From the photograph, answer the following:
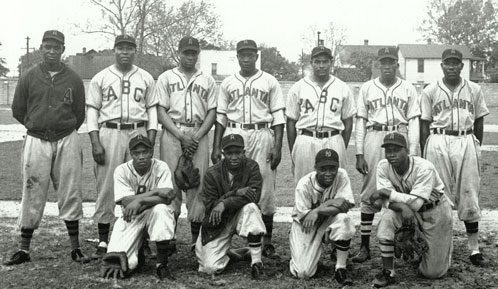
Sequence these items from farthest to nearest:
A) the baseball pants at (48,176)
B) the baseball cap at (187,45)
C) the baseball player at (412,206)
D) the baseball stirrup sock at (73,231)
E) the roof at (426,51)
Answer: the roof at (426,51)
the baseball cap at (187,45)
the baseball stirrup sock at (73,231)
the baseball pants at (48,176)
the baseball player at (412,206)

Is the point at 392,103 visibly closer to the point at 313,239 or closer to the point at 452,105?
the point at 452,105

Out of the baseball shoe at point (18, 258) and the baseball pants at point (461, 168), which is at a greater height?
the baseball pants at point (461, 168)

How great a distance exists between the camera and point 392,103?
19.7ft

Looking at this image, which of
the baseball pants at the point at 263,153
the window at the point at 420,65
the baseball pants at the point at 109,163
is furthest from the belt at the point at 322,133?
the window at the point at 420,65

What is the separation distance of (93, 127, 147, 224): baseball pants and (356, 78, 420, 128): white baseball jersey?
252 cm

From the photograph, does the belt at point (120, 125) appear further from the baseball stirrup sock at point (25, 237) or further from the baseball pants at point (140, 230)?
the baseball stirrup sock at point (25, 237)

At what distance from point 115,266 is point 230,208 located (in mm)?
1215

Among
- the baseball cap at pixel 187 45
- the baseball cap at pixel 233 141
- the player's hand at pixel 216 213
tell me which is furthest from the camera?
the baseball cap at pixel 187 45

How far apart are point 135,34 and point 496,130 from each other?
21.1m

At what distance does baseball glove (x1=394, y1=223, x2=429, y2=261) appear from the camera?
5.16m

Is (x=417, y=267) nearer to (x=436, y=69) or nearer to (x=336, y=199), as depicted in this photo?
(x=336, y=199)

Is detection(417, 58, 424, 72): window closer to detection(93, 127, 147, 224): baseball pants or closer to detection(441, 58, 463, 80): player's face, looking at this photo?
detection(441, 58, 463, 80): player's face

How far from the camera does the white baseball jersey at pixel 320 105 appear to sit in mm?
5992

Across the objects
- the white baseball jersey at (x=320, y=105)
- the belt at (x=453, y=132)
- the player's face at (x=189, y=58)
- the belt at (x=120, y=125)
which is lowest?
the belt at (x=453, y=132)
